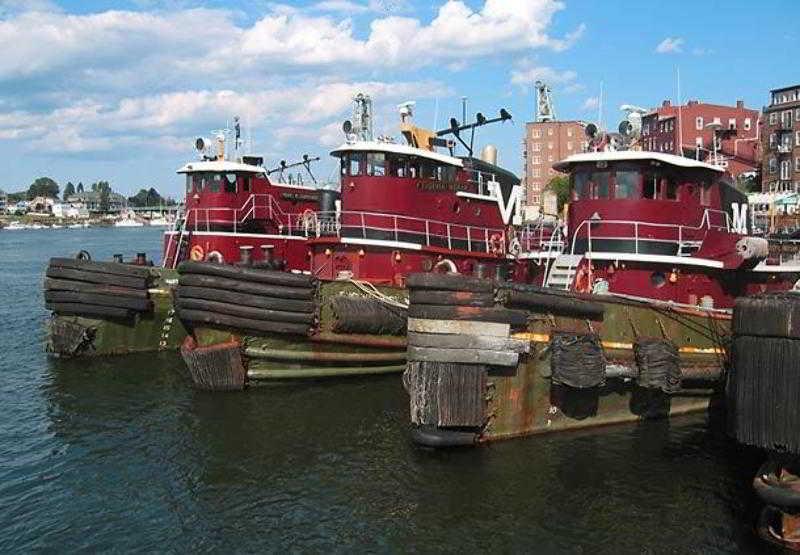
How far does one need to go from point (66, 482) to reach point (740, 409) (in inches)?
398

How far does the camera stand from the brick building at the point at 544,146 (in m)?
101

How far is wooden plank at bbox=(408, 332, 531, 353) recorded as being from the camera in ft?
37.6

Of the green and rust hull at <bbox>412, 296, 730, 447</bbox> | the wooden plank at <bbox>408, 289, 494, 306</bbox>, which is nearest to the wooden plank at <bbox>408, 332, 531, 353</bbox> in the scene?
the green and rust hull at <bbox>412, 296, 730, 447</bbox>

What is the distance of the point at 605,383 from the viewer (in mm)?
12445

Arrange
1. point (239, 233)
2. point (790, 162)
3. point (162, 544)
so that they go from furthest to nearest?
1. point (790, 162)
2. point (239, 233)
3. point (162, 544)

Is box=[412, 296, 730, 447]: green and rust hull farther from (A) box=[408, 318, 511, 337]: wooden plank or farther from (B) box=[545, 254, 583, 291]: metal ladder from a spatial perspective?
(B) box=[545, 254, 583, 291]: metal ladder

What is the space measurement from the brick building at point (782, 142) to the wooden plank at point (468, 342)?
6086 centimetres

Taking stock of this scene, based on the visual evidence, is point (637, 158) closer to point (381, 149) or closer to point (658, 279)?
point (658, 279)

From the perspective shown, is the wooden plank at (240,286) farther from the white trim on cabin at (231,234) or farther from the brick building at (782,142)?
the brick building at (782,142)

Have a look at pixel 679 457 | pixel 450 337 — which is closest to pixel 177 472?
pixel 450 337

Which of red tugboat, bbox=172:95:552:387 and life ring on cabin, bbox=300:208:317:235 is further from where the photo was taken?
life ring on cabin, bbox=300:208:317:235

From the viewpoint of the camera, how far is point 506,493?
1081 cm

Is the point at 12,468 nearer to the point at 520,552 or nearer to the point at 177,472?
the point at 177,472

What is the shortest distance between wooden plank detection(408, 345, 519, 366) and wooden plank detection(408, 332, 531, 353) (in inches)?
2.5
